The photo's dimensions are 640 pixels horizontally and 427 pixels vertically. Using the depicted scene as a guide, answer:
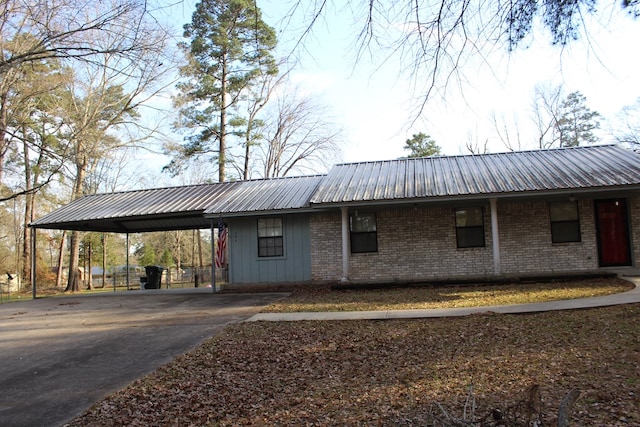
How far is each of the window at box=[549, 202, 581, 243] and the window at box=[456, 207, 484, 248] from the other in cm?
211

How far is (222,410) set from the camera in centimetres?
486

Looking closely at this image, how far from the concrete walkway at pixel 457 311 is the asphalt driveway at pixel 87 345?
1.28 meters

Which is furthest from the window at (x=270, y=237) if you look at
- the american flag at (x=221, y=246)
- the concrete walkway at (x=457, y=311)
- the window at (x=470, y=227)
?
the window at (x=470, y=227)

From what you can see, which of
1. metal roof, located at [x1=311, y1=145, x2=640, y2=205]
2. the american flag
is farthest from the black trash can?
metal roof, located at [x1=311, y1=145, x2=640, y2=205]

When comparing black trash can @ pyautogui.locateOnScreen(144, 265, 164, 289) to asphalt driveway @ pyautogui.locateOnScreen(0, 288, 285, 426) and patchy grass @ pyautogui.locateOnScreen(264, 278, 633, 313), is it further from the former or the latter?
patchy grass @ pyautogui.locateOnScreen(264, 278, 633, 313)

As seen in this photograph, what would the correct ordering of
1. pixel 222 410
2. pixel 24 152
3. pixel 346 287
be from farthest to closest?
1. pixel 24 152
2. pixel 346 287
3. pixel 222 410

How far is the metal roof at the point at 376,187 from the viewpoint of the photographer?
1305cm

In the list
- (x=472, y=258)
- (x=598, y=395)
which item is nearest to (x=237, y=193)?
(x=472, y=258)

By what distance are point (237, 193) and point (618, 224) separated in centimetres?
1292

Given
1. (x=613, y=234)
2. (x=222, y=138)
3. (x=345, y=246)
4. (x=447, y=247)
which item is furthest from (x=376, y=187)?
(x=222, y=138)

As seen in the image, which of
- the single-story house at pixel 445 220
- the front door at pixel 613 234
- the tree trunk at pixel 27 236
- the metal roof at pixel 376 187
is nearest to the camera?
the metal roof at pixel 376 187

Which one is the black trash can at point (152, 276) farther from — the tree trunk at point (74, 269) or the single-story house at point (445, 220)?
the tree trunk at point (74, 269)

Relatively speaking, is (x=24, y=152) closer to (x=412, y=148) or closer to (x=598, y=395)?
(x=412, y=148)

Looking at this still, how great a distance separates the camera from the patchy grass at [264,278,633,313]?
10.2 meters
